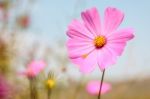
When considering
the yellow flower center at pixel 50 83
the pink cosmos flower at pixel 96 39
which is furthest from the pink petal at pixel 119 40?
the yellow flower center at pixel 50 83

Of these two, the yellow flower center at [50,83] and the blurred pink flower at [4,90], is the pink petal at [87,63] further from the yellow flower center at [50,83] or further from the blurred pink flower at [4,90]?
the blurred pink flower at [4,90]

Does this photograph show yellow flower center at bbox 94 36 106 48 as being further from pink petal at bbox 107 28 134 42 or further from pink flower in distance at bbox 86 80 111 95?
pink flower in distance at bbox 86 80 111 95

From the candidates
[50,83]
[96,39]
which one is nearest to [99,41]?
[96,39]

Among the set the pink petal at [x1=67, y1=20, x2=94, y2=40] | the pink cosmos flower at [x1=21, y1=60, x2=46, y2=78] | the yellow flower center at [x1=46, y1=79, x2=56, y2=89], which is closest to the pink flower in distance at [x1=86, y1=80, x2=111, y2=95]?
the pink cosmos flower at [x1=21, y1=60, x2=46, y2=78]

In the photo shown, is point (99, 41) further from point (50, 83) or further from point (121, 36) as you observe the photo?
point (50, 83)

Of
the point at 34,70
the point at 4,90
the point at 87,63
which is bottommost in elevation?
the point at 4,90

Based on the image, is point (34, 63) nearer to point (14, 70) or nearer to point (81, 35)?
point (81, 35)

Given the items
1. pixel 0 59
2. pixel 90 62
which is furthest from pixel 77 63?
pixel 0 59
